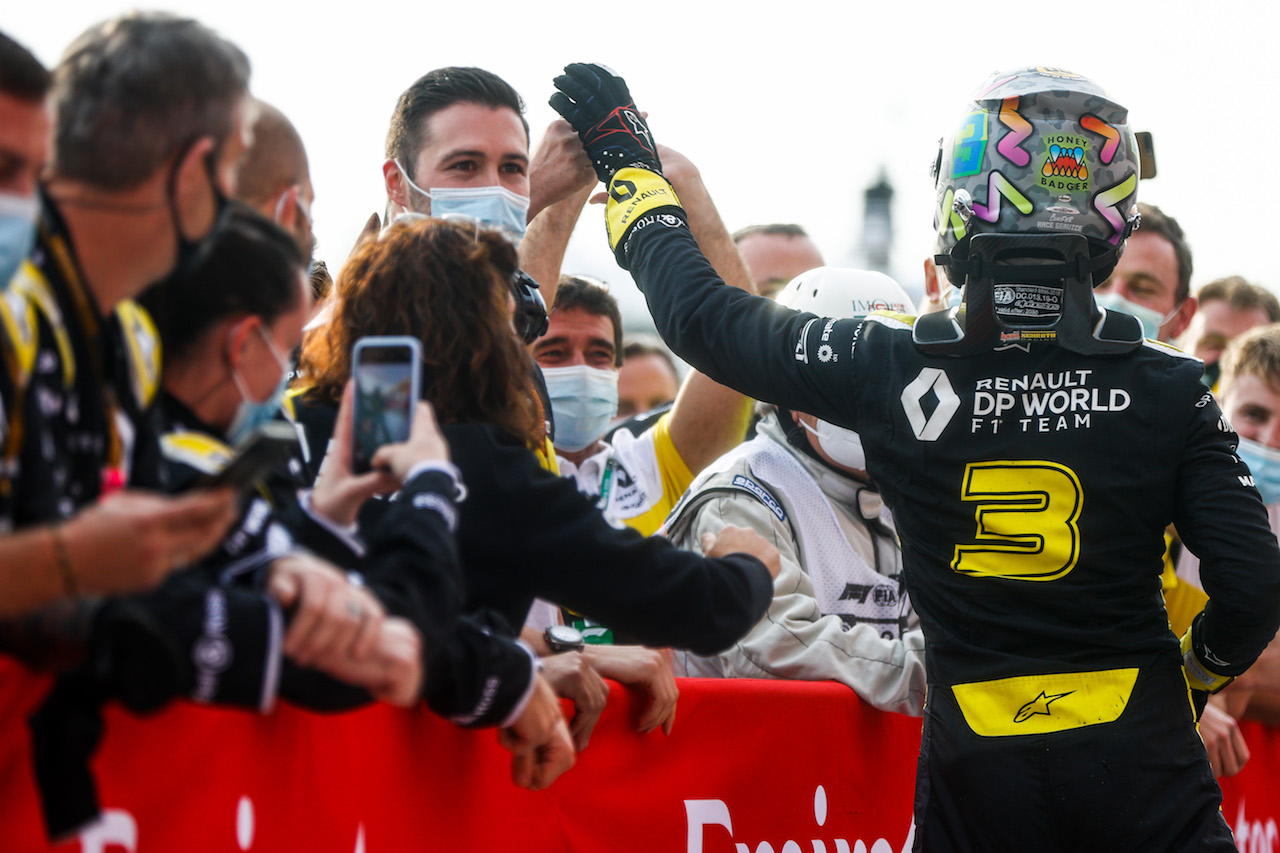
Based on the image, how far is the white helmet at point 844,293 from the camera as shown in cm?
461

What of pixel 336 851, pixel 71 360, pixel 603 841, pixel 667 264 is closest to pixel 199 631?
pixel 71 360

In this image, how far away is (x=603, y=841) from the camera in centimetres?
320

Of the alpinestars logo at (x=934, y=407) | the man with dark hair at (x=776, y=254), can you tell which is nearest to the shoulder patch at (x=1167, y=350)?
the alpinestars logo at (x=934, y=407)

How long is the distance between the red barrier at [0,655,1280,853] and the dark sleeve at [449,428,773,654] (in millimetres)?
435

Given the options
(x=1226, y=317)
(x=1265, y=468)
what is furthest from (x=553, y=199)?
(x=1226, y=317)

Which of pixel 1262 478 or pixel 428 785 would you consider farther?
pixel 1262 478

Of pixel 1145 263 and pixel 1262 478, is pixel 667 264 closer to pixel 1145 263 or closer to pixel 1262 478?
pixel 1262 478

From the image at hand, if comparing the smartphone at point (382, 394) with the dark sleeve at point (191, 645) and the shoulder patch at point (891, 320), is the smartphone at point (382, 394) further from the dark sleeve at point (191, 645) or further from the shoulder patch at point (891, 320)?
the shoulder patch at point (891, 320)

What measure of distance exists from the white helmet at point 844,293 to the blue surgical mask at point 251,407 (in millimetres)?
2635

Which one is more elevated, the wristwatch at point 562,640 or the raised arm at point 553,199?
the raised arm at point 553,199

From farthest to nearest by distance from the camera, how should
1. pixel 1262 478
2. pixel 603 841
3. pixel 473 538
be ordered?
1. pixel 1262 478
2. pixel 603 841
3. pixel 473 538

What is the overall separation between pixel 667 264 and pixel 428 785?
59.6 inches

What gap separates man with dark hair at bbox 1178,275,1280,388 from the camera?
7297mm

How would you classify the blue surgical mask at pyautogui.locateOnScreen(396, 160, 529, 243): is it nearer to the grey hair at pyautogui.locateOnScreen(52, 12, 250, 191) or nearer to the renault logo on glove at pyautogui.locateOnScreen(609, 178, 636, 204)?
the renault logo on glove at pyautogui.locateOnScreen(609, 178, 636, 204)
